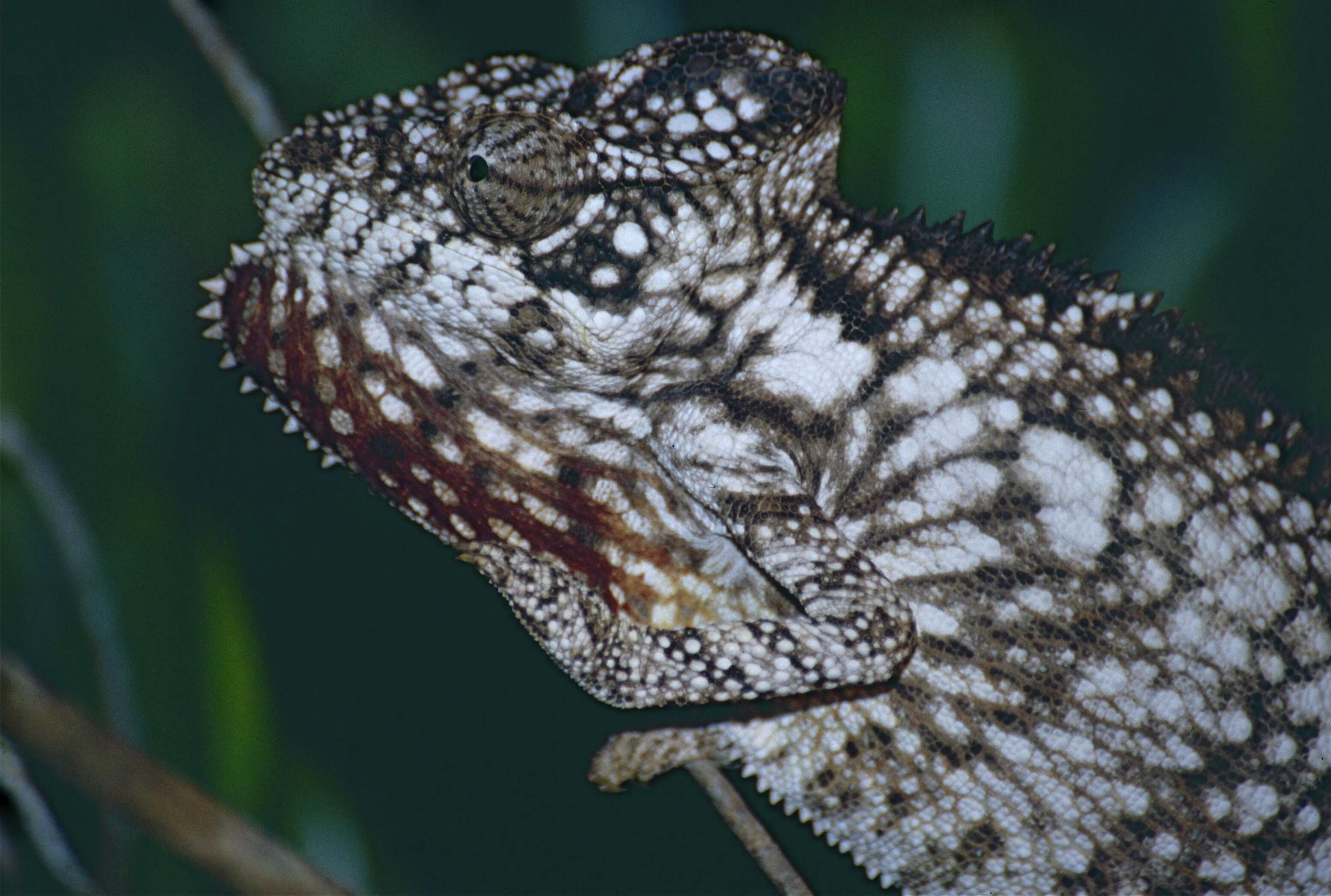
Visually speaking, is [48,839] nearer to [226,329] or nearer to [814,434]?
[226,329]

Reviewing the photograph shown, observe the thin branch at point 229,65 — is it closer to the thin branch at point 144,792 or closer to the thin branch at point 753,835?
the thin branch at point 144,792

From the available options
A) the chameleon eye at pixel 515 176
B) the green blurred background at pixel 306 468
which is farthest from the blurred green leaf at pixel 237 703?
the chameleon eye at pixel 515 176

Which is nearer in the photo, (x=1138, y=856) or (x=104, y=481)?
(x=1138, y=856)

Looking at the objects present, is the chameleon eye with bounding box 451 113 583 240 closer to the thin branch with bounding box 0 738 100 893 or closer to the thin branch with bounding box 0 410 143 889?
the thin branch with bounding box 0 410 143 889

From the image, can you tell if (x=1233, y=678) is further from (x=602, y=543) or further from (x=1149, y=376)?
(x=602, y=543)

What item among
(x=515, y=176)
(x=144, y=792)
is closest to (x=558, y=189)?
(x=515, y=176)

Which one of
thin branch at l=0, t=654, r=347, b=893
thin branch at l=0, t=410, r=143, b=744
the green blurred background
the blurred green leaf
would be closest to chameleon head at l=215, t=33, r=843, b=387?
the green blurred background

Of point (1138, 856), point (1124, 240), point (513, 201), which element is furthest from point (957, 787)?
point (513, 201)
